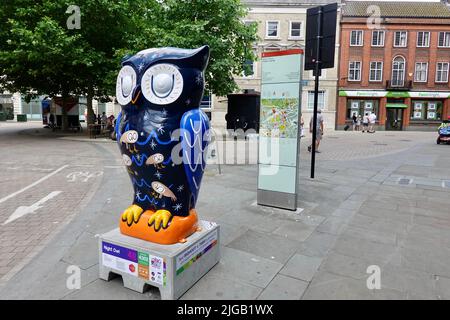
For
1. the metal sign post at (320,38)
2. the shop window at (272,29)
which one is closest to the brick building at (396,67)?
the shop window at (272,29)

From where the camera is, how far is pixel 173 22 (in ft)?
50.8

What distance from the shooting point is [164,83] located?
9.82 ft

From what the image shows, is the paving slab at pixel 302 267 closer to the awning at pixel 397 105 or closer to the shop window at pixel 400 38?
the awning at pixel 397 105

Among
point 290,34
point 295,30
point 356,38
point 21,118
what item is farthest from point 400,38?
point 21,118

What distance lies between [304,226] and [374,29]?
3227cm

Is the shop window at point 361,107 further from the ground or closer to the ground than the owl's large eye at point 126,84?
further from the ground

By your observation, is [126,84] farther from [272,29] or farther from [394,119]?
[394,119]

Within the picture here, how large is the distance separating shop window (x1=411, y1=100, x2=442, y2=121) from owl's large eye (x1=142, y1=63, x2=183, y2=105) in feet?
112

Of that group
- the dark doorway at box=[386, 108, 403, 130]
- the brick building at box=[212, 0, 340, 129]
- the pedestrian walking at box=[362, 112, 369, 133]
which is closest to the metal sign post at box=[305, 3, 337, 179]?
the pedestrian walking at box=[362, 112, 369, 133]

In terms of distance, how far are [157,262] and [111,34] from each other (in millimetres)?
17341

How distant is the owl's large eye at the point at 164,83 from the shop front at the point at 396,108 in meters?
30.8

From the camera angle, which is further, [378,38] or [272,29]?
[272,29]

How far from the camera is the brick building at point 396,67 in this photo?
101 ft

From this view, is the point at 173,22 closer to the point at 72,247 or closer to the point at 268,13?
the point at 72,247
